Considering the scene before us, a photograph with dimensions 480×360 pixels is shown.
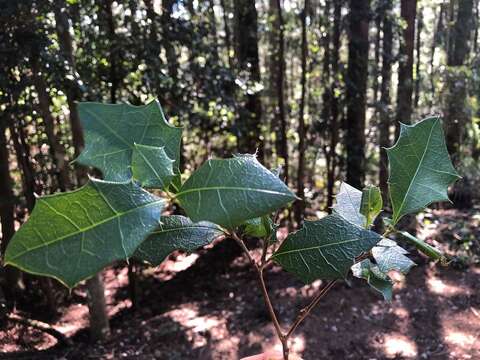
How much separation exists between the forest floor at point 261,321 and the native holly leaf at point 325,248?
11.2 ft

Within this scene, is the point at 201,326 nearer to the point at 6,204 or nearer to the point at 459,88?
the point at 6,204

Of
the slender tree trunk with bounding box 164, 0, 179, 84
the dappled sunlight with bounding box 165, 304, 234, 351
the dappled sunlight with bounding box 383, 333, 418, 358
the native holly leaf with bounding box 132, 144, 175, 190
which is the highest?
the slender tree trunk with bounding box 164, 0, 179, 84

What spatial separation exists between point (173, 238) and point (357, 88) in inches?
205

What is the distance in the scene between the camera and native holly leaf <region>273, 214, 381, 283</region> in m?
0.61

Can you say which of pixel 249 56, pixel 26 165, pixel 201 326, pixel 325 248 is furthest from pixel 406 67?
pixel 325 248

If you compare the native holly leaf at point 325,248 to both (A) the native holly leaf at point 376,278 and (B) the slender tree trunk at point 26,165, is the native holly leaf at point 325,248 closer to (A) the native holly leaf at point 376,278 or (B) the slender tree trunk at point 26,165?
(A) the native holly leaf at point 376,278

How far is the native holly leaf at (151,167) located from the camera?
1.78ft

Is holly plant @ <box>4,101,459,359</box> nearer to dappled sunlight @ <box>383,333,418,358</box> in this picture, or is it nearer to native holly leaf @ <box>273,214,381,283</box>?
native holly leaf @ <box>273,214,381,283</box>

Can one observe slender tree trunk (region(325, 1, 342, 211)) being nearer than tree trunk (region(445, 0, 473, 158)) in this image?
Yes

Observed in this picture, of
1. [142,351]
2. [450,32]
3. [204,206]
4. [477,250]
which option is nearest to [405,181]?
[204,206]

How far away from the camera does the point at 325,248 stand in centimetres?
64

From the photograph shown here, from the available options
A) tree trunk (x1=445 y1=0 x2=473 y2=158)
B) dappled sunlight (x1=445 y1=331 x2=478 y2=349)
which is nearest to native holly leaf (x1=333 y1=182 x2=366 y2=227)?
dappled sunlight (x1=445 y1=331 x2=478 y2=349)

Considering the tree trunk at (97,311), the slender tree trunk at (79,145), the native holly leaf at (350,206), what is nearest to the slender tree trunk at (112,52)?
the slender tree trunk at (79,145)

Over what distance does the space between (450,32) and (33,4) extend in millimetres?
9447
